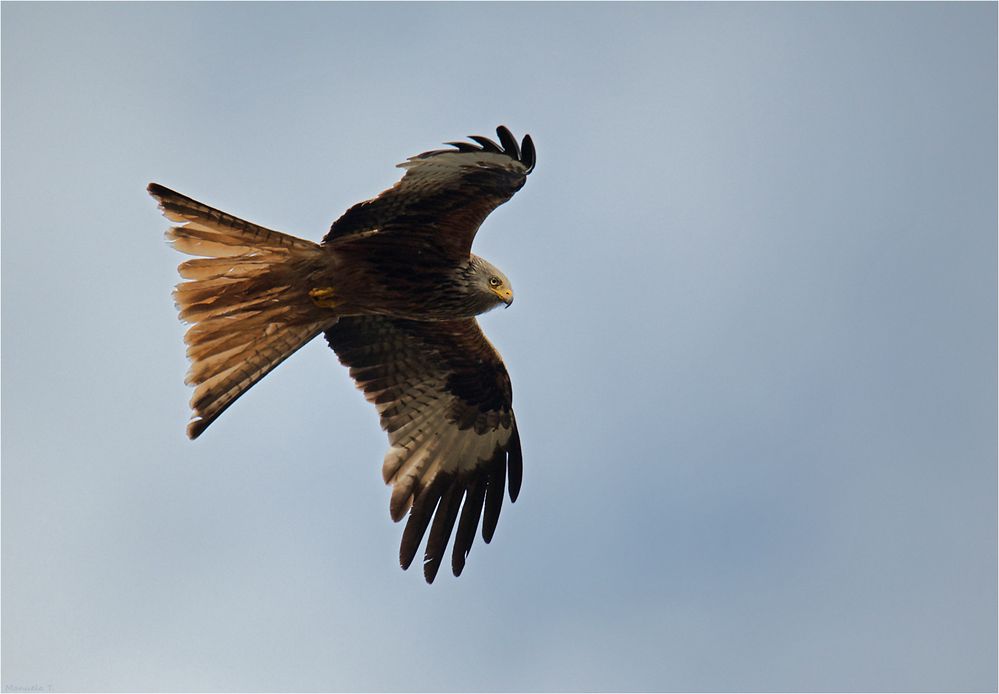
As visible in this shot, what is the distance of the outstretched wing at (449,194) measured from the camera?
28.1ft

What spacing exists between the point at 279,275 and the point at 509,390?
7.37 feet

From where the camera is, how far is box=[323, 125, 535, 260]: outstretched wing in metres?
8.57

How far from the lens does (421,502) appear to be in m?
10.3

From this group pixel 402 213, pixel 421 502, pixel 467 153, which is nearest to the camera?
pixel 467 153

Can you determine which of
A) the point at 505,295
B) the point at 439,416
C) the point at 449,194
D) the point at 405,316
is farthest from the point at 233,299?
the point at 439,416

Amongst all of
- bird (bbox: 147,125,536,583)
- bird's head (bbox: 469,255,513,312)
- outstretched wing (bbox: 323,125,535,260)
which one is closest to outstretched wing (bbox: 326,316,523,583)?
bird (bbox: 147,125,536,583)

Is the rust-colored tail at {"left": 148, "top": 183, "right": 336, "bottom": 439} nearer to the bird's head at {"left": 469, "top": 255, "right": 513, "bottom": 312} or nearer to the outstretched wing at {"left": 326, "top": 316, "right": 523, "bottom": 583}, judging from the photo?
the outstretched wing at {"left": 326, "top": 316, "right": 523, "bottom": 583}

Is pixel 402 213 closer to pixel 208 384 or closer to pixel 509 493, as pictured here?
pixel 208 384

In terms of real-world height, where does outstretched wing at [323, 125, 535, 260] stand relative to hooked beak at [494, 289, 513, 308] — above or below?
above

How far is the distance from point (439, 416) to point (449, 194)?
7.61 ft

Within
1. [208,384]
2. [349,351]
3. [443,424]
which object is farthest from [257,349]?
[443,424]

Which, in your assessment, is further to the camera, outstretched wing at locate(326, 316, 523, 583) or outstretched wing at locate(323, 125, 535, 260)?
outstretched wing at locate(326, 316, 523, 583)

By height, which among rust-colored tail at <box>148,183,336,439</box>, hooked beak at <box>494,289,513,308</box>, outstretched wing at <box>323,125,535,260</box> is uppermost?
outstretched wing at <box>323,125,535,260</box>

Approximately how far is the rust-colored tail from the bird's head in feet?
3.63
